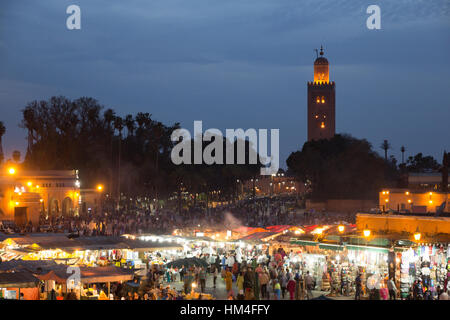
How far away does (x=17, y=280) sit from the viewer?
50.8 ft

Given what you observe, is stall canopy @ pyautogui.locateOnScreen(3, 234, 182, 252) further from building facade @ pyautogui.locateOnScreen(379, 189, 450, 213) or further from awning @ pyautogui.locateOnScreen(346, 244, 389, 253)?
building facade @ pyautogui.locateOnScreen(379, 189, 450, 213)

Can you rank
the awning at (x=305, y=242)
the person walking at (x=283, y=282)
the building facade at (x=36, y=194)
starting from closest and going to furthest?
the person walking at (x=283, y=282) < the awning at (x=305, y=242) < the building facade at (x=36, y=194)

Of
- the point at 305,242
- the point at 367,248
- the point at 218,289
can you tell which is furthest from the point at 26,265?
the point at 367,248

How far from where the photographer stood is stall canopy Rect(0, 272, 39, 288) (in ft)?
49.8

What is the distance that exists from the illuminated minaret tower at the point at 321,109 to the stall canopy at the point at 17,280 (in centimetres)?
11200

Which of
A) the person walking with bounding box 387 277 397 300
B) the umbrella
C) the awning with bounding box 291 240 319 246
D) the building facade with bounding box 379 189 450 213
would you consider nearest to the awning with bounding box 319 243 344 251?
the awning with bounding box 291 240 319 246

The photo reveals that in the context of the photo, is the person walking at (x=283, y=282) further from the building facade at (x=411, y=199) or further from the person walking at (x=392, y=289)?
the building facade at (x=411, y=199)

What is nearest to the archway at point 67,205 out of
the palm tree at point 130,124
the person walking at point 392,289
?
the palm tree at point 130,124

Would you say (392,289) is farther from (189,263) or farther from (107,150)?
(107,150)

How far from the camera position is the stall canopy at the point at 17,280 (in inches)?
598

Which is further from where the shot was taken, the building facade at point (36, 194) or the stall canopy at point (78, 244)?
the building facade at point (36, 194)

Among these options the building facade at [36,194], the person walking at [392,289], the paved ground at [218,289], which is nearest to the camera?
the person walking at [392,289]
